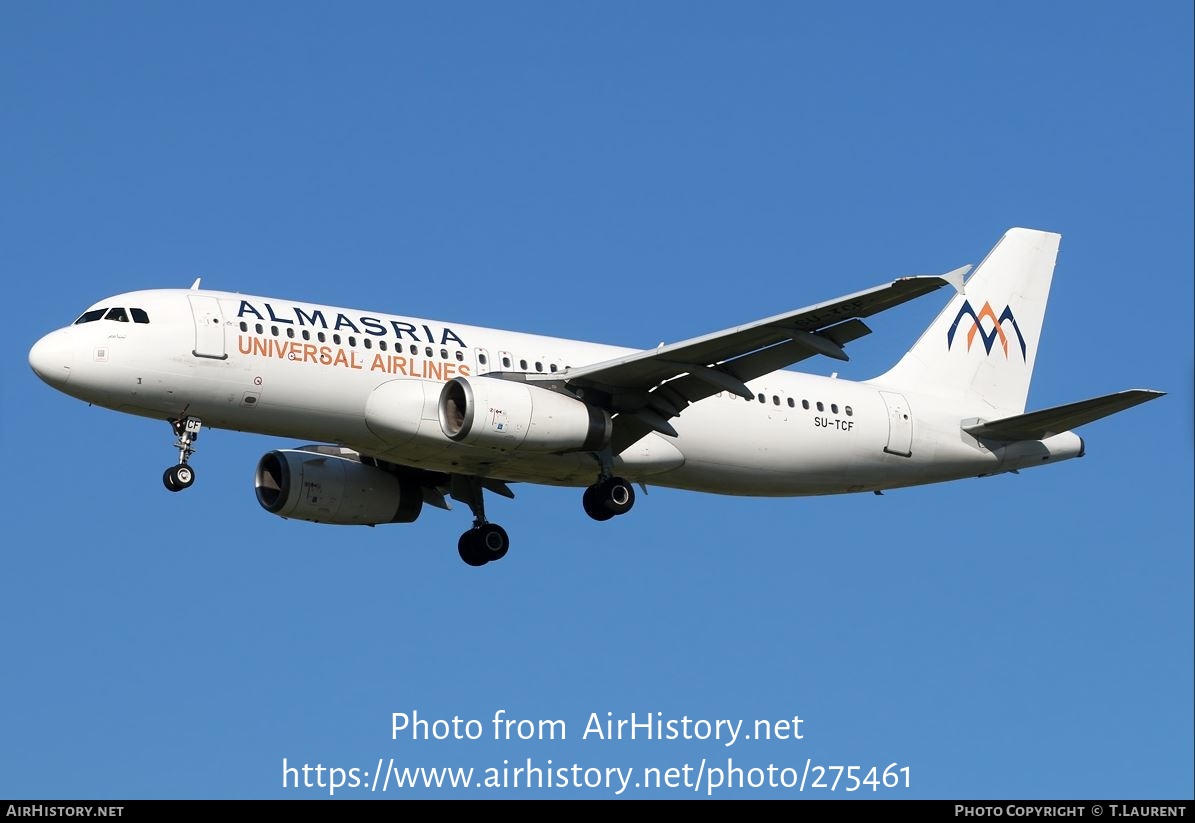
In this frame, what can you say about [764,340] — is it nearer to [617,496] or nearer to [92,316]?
[617,496]

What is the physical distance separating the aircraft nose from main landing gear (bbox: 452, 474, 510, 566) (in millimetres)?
9349

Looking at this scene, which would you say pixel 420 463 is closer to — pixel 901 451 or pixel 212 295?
pixel 212 295

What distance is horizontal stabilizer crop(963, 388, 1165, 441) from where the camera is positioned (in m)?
37.9

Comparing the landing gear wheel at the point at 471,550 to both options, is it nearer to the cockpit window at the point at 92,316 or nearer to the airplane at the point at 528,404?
the airplane at the point at 528,404

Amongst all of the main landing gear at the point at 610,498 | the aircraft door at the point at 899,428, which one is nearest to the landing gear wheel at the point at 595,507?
the main landing gear at the point at 610,498

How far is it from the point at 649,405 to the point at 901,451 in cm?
678

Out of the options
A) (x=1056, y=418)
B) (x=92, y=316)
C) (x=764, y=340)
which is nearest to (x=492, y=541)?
(x=764, y=340)

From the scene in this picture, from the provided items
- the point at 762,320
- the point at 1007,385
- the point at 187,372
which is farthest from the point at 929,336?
the point at 187,372

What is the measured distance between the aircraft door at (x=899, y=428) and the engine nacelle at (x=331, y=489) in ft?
34.2

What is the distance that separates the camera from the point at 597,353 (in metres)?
40.0

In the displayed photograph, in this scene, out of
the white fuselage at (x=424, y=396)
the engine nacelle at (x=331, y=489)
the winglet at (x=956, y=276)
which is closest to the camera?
the winglet at (x=956, y=276)

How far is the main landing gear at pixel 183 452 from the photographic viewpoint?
119ft

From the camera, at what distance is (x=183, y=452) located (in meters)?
36.3
